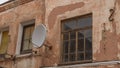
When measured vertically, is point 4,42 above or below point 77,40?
above

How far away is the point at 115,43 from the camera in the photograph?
8.96 meters

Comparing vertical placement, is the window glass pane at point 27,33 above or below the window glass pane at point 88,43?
above

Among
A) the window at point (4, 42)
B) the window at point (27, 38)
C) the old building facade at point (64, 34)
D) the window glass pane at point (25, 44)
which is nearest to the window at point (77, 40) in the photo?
the old building facade at point (64, 34)

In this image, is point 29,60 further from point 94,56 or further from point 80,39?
point 94,56

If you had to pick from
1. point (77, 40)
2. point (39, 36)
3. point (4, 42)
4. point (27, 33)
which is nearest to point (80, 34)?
point (77, 40)

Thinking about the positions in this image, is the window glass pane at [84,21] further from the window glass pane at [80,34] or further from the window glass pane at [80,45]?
the window glass pane at [80,45]

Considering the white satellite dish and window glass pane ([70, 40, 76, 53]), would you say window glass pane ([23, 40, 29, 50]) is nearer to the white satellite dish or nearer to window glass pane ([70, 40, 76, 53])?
the white satellite dish

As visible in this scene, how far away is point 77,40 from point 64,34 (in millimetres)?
742

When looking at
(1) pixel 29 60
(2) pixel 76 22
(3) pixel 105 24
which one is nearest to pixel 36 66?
(1) pixel 29 60

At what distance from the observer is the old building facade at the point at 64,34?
9266 mm

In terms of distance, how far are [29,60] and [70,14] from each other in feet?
9.18

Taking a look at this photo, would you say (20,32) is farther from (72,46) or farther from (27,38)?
(72,46)

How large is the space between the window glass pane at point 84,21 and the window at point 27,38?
298cm

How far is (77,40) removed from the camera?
34.0ft
